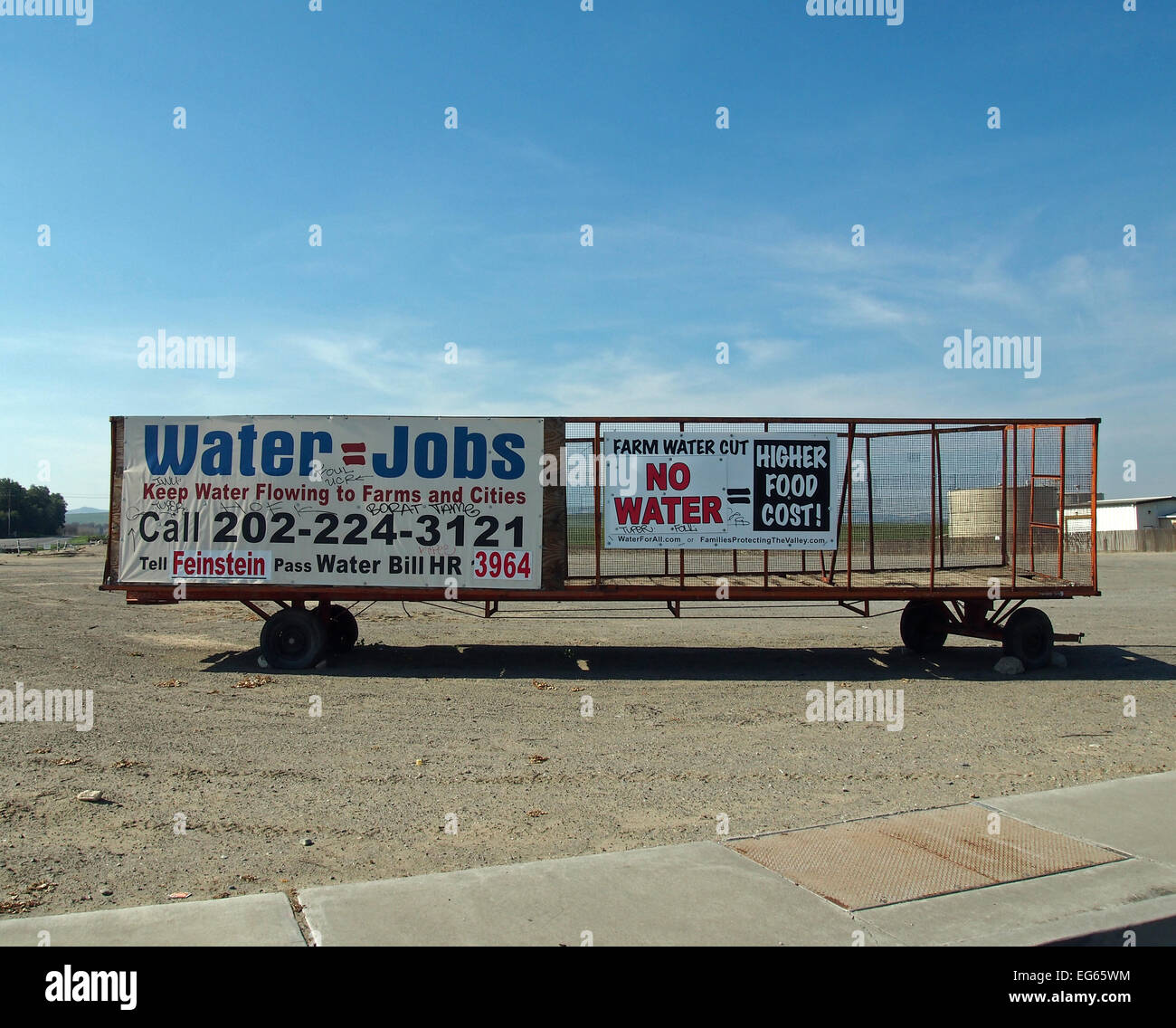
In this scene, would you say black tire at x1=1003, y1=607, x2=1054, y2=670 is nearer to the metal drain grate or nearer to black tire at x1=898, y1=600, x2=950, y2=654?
black tire at x1=898, y1=600, x2=950, y2=654

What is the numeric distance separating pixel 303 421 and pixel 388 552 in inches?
85.9

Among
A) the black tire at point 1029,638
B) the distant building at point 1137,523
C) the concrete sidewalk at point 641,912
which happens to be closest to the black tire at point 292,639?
the concrete sidewalk at point 641,912

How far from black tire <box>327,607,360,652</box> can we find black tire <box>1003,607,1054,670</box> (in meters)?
9.62

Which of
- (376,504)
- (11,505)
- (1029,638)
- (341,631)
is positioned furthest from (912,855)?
(11,505)

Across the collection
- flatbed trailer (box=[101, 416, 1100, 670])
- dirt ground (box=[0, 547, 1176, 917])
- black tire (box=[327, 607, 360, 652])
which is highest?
flatbed trailer (box=[101, 416, 1100, 670])

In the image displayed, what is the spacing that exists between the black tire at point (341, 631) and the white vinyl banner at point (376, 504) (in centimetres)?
103

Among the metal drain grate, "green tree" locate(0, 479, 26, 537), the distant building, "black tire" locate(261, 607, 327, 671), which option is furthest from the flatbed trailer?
"green tree" locate(0, 479, 26, 537)

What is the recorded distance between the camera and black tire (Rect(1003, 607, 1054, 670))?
13281 mm

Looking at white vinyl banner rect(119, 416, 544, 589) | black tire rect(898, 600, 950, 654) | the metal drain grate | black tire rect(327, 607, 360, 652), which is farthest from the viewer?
black tire rect(898, 600, 950, 654)

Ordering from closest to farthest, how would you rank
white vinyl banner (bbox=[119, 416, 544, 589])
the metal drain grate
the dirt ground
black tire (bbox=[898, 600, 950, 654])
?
the metal drain grate < the dirt ground < white vinyl banner (bbox=[119, 416, 544, 589]) < black tire (bbox=[898, 600, 950, 654])

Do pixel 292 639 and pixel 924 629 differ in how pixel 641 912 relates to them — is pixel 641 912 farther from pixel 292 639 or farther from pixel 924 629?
pixel 924 629

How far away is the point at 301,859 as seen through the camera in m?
5.70

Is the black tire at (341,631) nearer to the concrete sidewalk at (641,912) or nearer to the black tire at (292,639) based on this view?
the black tire at (292,639)
